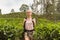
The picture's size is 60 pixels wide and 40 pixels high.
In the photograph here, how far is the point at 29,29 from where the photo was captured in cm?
898

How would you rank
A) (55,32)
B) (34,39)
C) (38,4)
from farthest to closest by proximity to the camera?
(38,4) < (34,39) < (55,32)

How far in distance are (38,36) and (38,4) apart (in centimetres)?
2256

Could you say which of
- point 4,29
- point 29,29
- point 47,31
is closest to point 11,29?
point 4,29

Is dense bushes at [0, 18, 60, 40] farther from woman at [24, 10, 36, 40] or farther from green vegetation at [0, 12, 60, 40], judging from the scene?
woman at [24, 10, 36, 40]

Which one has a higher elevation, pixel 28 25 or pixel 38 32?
pixel 28 25

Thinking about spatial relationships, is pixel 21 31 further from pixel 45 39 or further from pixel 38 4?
pixel 38 4

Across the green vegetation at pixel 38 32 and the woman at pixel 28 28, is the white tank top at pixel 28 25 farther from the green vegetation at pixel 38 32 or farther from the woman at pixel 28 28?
the green vegetation at pixel 38 32

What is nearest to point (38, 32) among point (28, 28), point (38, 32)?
point (38, 32)

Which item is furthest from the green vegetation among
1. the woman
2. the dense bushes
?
the woman

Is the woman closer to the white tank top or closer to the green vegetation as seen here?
the white tank top

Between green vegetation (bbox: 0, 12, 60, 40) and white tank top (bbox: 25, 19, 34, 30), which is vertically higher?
white tank top (bbox: 25, 19, 34, 30)

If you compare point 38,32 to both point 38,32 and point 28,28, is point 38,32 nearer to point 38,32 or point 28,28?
point 38,32

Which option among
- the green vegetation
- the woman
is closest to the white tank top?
the woman

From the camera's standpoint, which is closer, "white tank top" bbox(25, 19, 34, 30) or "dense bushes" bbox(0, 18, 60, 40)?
"dense bushes" bbox(0, 18, 60, 40)
